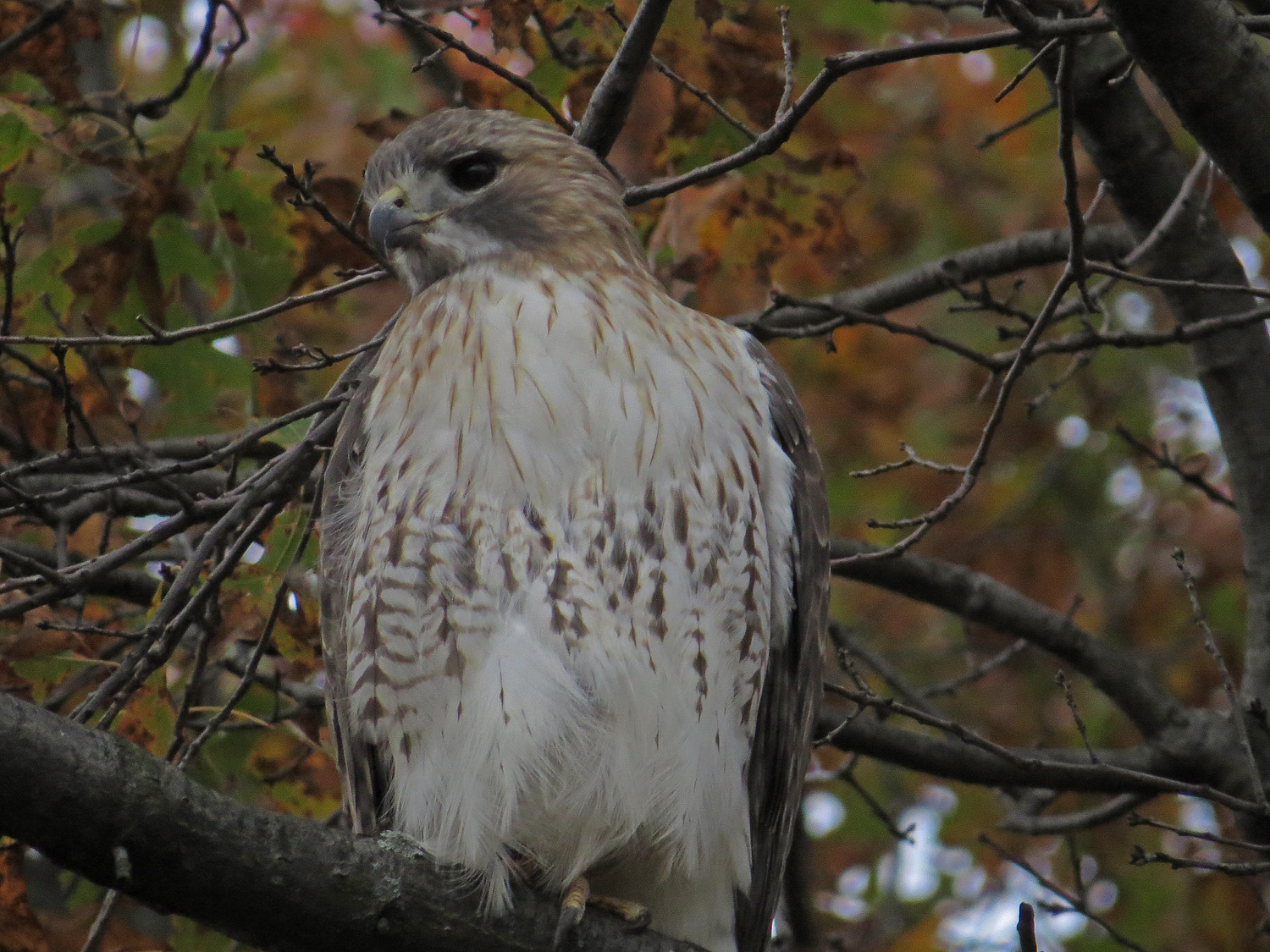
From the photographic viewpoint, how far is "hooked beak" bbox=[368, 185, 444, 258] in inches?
137

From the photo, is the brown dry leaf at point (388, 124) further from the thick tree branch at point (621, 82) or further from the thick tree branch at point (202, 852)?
the thick tree branch at point (202, 852)

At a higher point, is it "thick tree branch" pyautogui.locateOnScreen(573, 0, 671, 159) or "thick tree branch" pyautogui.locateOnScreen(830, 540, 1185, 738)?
"thick tree branch" pyautogui.locateOnScreen(573, 0, 671, 159)

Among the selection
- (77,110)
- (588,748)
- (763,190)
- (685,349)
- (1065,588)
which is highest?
(1065,588)

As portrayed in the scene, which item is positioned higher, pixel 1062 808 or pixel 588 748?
pixel 1062 808

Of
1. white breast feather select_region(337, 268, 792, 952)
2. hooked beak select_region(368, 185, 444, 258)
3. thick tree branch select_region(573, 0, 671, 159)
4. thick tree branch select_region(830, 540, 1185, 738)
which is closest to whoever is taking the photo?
white breast feather select_region(337, 268, 792, 952)

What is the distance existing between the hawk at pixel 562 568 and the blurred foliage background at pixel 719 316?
1.08 feet

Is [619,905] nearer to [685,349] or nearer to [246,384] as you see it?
[685,349]

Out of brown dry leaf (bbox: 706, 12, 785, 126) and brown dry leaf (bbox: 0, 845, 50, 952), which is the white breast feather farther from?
brown dry leaf (bbox: 706, 12, 785, 126)

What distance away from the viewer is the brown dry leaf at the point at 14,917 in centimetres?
Result: 330

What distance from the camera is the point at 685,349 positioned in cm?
337

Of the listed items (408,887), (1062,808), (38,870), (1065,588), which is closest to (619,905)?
(408,887)

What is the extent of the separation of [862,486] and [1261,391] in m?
3.50

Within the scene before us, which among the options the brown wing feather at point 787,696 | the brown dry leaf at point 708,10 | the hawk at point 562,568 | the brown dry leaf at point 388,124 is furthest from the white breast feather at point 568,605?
the brown dry leaf at point 388,124

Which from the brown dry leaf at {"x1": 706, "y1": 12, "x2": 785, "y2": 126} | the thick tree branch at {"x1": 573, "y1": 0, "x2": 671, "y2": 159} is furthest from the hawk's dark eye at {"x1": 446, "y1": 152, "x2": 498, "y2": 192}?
the brown dry leaf at {"x1": 706, "y1": 12, "x2": 785, "y2": 126}
